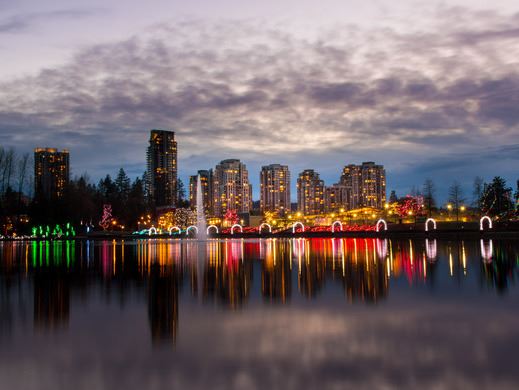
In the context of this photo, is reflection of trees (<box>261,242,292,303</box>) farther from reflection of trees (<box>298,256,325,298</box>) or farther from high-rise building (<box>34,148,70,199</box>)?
high-rise building (<box>34,148,70,199</box>)

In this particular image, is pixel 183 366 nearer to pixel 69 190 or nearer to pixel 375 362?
pixel 375 362

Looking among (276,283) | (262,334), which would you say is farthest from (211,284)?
(262,334)

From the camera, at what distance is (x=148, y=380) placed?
6.25 m

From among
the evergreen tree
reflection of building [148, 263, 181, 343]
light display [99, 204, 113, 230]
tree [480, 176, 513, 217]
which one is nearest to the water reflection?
reflection of building [148, 263, 181, 343]

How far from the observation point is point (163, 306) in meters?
11.6

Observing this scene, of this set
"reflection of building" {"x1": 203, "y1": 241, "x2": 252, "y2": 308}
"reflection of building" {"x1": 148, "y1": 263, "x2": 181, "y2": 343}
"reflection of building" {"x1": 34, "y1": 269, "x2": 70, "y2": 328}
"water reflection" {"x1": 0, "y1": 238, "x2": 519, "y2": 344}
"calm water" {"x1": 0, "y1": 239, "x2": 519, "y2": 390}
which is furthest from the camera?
"reflection of building" {"x1": 203, "y1": 241, "x2": 252, "y2": 308}

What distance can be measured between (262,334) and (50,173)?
145 meters

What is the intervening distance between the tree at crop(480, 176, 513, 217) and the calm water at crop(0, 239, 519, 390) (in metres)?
82.6

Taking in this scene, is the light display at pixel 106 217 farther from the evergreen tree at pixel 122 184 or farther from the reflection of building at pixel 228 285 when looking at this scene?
the reflection of building at pixel 228 285

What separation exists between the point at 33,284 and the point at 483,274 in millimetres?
14656

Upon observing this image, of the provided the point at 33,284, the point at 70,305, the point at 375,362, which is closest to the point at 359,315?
the point at 375,362

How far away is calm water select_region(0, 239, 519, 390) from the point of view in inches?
250

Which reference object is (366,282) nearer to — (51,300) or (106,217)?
(51,300)

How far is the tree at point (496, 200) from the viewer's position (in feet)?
299
